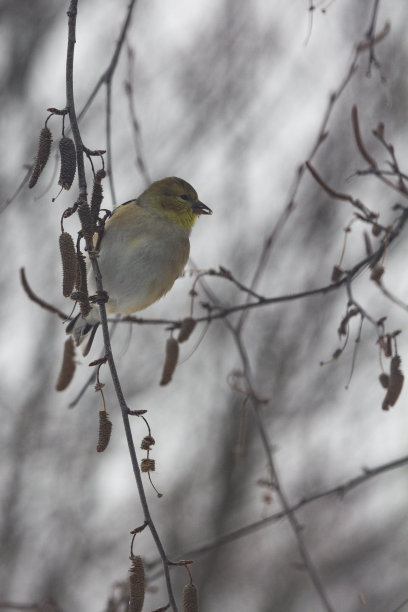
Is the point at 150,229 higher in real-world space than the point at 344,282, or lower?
higher

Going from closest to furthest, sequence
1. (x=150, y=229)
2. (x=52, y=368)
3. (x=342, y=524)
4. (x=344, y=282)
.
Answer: (x=344, y=282)
(x=150, y=229)
(x=52, y=368)
(x=342, y=524)

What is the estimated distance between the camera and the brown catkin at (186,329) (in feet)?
7.77

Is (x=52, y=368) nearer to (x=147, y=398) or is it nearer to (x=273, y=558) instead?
(x=147, y=398)

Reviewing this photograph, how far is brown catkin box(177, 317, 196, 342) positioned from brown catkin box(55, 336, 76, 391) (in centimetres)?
33

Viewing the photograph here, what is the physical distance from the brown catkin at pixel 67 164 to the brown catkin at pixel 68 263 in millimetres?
171

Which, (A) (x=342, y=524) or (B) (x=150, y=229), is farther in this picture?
(A) (x=342, y=524)

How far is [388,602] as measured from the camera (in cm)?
783

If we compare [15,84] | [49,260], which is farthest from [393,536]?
[15,84]

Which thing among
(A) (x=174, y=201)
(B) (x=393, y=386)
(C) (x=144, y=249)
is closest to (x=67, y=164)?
(B) (x=393, y=386)

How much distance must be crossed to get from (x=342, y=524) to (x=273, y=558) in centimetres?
91

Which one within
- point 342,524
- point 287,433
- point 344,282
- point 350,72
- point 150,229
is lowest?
point 344,282

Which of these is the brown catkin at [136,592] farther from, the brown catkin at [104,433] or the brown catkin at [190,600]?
the brown catkin at [104,433]

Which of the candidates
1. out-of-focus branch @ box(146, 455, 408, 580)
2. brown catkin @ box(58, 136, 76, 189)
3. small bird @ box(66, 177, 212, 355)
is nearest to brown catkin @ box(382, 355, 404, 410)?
out-of-focus branch @ box(146, 455, 408, 580)

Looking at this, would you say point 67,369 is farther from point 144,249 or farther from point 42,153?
point 144,249
